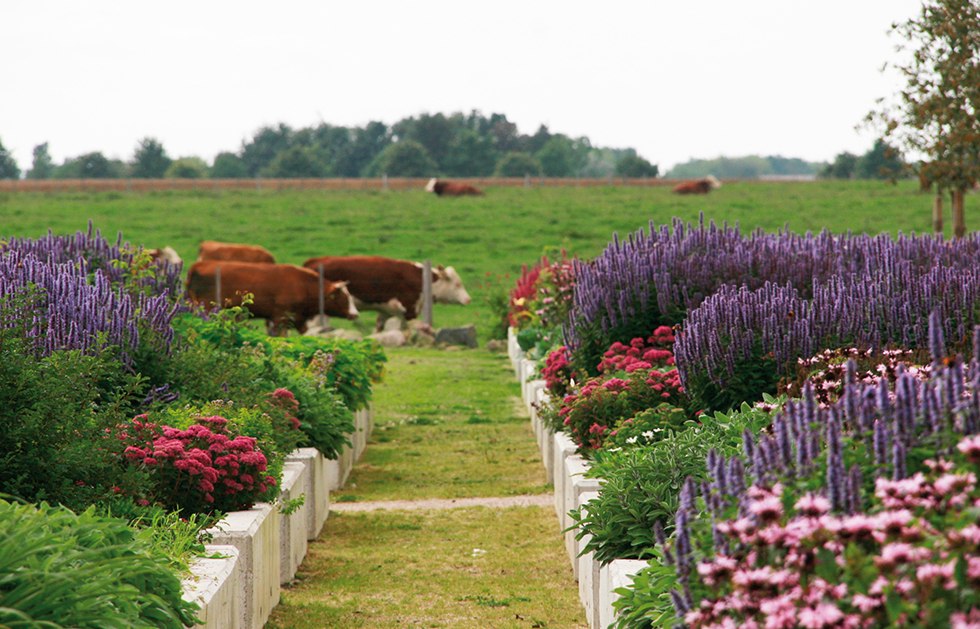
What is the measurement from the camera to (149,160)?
79.8 m

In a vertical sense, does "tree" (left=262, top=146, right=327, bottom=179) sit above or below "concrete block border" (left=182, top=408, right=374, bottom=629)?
above

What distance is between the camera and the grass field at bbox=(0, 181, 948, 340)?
37094 mm

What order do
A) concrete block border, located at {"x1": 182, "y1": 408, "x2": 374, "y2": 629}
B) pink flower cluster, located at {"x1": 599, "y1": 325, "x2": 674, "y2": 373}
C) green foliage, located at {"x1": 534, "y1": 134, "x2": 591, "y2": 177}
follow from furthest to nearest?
green foliage, located at {"x1": 534, "y1": 134, "x2": 591, "y2": 177}, pink flower cluster, located at {"x1": 599, "y1": 325, "x2": 674, "y2": 373}, concrete block border, located at {"x1": 182, "y1": 408, "x2": 374, "y2": 629}

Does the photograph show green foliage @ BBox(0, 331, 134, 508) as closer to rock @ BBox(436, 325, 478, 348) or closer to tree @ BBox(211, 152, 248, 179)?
rock @ BBox(436, 325, 478, 348)

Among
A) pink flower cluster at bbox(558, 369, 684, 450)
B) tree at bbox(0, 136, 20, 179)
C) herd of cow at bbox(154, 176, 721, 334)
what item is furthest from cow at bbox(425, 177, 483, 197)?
pink flower cluster at bbox(558, 369, 684, 450)

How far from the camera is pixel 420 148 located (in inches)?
3049

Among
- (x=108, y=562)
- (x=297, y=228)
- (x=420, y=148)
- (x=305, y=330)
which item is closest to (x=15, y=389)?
(x=108, y=562)

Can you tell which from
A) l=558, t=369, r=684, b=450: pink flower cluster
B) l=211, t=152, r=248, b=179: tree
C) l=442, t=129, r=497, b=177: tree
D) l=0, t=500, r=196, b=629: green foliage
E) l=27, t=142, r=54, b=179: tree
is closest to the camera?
l=0, t=500, r=196, b=629: green foliage

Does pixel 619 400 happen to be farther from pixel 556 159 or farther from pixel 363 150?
pixel 363 150

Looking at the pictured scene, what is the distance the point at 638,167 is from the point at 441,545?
75228 mm

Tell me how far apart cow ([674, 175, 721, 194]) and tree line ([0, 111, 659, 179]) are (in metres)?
20.7

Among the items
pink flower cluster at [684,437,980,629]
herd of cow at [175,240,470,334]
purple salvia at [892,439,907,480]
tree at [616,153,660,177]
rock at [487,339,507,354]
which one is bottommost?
rock at [487,339,507,354]

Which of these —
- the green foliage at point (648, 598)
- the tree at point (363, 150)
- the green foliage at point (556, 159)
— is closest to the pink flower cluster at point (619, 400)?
the green foliage at point (648, 598)

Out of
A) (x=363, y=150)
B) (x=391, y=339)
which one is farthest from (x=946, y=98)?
(x=363, y=150)
